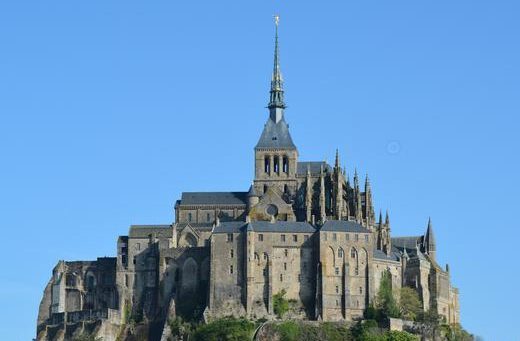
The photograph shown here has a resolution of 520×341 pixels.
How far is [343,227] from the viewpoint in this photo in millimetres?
142250

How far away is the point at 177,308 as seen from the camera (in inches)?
5664

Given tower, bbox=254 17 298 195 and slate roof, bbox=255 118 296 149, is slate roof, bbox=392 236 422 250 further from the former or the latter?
slate roof, bbox=255 118 296 149

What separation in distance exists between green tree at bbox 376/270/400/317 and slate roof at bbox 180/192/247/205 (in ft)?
60.0

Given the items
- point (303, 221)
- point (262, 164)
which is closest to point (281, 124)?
point (262, 164)

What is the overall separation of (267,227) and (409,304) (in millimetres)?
15371

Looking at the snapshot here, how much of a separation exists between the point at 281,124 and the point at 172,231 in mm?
18508

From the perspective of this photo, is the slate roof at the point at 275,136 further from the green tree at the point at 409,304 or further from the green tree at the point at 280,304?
the green tree at the point at 409,304

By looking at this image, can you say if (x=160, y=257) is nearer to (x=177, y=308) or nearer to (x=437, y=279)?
(x=177, y=308)

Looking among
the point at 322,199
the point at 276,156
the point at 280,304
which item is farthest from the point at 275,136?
the point at 280,304

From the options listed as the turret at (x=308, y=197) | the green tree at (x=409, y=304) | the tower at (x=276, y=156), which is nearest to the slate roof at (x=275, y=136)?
the tower at (x=276, y=156)

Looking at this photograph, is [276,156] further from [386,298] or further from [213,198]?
[386,298]

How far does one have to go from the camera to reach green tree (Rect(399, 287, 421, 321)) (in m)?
141

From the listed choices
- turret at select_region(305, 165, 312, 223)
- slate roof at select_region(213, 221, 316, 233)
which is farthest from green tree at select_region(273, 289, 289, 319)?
turret at select_region(305, 165, 312, 223)

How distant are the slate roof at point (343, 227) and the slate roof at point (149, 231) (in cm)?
1665
